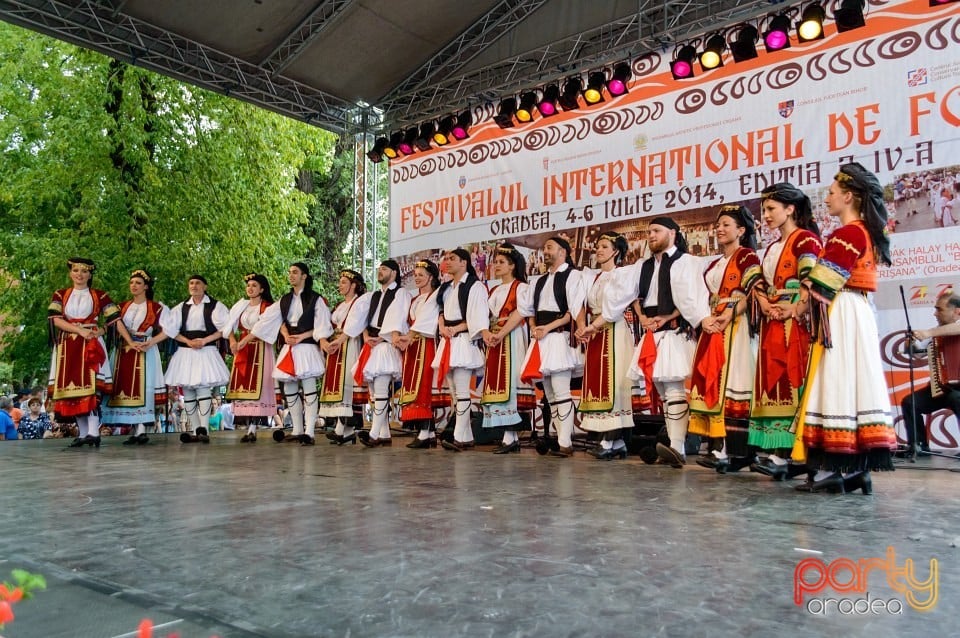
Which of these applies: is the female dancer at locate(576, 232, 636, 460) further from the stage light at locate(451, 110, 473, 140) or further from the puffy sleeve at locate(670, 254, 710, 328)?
the stage light at locate(451, 110, 473, 140)

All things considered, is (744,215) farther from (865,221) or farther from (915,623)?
(915,623)

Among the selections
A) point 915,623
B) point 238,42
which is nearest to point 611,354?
point 915,623

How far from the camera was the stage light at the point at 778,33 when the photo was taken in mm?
6164

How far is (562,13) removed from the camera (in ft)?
25.3

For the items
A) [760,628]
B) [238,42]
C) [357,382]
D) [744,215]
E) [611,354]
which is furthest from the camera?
[238,42]

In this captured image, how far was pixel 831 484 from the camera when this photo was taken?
362 cm

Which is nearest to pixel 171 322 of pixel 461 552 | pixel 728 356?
pixel 728 356

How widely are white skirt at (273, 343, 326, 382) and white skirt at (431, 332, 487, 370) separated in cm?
150

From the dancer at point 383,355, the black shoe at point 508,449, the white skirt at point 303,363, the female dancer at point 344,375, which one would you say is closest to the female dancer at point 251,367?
the white skirt at point 303,363

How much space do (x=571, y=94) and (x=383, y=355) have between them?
3251 mm

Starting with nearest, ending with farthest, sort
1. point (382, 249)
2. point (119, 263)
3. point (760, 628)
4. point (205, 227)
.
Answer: point (760, 628)
point (119, 263)
point (205, 227)
point (382, 249)

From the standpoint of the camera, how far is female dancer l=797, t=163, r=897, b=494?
349cm

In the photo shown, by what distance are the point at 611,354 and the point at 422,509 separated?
2.79 metres
